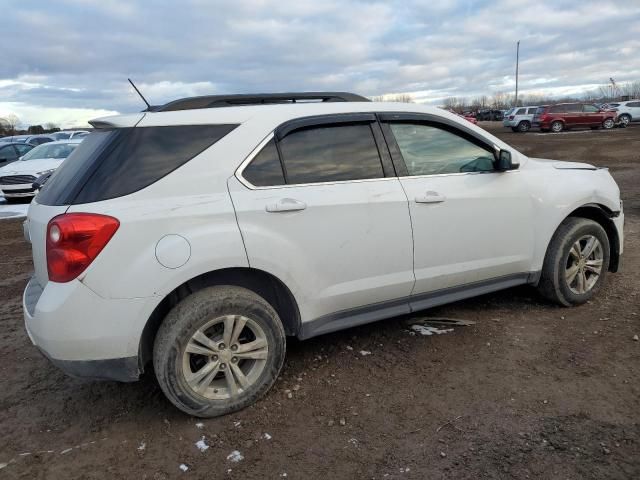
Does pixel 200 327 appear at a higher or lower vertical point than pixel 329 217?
lower

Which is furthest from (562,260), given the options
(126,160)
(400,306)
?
(126,160)

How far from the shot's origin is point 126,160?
9.23 feet

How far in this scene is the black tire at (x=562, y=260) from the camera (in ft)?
13.6

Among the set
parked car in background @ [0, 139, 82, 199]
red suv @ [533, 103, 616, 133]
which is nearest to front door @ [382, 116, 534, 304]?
parked car in background @ [0, 139, 82, 199]

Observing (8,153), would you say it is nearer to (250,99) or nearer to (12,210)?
(12,210)

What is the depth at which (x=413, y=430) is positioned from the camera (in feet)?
9.20

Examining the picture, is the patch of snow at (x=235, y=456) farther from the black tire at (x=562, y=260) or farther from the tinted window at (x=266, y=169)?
the black tire at (x=562, y=260)

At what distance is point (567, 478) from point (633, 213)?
667 centimetres

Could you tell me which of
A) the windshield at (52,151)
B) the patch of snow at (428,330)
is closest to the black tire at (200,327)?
the patch of snow at (428,330)

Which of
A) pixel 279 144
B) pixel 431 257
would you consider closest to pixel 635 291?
pixel 431 257

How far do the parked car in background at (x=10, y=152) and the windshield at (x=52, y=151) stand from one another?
107 inches

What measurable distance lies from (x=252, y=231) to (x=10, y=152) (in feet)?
56.1

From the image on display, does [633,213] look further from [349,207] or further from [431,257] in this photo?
[349,207]

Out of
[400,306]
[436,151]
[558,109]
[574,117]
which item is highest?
[436,151]
